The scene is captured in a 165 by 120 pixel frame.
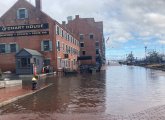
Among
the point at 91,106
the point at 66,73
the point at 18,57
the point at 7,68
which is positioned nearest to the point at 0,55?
the point at 7,68

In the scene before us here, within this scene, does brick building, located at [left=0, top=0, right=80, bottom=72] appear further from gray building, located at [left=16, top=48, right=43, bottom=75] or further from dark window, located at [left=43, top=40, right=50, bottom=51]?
gray building, located at [left=16, top=48, right=43, bottom=75]

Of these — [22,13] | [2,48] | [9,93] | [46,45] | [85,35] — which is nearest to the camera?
[9,93]

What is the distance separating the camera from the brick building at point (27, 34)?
51000 millimetres

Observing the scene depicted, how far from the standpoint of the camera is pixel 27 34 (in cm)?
5166

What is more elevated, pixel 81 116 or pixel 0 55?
pixel 0 55

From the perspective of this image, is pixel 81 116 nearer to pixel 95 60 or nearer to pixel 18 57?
pixel 18 57

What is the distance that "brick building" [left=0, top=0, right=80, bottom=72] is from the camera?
51000 mm

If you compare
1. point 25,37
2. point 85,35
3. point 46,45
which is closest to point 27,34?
point 25,37

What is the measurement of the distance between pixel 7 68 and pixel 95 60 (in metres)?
43.8

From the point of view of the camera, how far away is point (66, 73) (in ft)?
166

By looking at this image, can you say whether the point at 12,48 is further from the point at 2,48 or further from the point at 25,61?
the point at 25,61

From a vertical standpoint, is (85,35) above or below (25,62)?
above

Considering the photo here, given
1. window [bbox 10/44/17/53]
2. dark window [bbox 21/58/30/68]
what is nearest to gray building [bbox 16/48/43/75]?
dark window [bbox 21/58/30/68]

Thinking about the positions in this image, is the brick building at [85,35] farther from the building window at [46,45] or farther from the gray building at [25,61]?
the gray building at [25,61]
